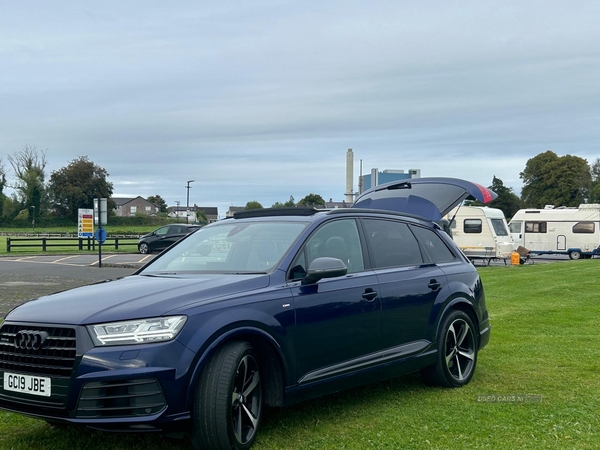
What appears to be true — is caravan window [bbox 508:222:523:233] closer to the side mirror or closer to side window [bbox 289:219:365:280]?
side window [bbox 289:219:365:280]

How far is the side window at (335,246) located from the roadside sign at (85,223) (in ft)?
93.8

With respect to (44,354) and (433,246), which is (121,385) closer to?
(44,354)

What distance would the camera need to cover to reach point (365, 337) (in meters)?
5.46

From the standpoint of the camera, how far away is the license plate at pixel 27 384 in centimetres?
412

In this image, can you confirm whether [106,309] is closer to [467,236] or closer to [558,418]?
[558,418]

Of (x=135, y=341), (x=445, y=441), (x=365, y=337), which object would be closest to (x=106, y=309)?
(x=135, y=341)

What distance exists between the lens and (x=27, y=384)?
421 centimetres

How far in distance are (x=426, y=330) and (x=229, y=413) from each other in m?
A: 2.51

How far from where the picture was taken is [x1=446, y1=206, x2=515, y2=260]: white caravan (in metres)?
28.7

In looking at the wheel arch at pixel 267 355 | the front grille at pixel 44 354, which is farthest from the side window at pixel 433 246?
the front grille at pixel 44 354

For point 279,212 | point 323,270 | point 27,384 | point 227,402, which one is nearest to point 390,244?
point 279,212

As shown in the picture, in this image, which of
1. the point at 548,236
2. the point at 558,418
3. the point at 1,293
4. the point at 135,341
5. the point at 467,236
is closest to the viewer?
the point at 135,341

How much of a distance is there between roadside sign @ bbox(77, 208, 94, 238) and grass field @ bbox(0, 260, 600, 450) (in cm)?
2749

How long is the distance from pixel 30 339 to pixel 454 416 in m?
3.29
